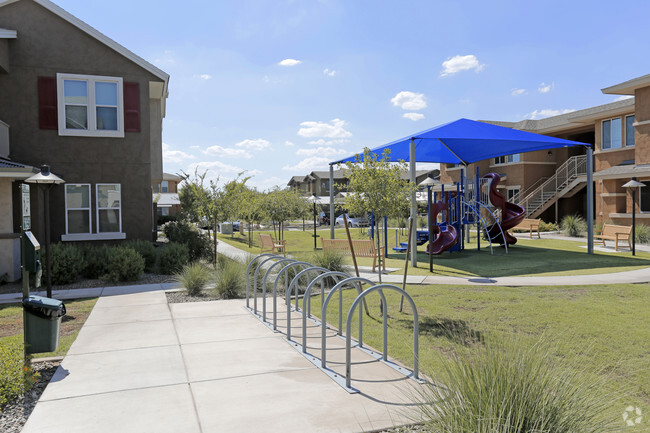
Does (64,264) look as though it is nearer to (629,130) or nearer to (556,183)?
(629,130)

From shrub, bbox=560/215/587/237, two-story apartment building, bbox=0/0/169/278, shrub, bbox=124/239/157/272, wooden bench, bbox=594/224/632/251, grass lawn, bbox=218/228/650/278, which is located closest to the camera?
grass lawn, bbox=218/228/650/278

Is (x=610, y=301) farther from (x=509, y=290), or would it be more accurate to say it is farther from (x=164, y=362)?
(x=164, y=362)

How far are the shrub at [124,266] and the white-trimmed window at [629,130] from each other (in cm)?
2718

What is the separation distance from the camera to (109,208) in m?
15.8

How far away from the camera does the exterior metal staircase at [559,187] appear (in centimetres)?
3139

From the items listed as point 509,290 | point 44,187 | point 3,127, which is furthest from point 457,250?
point 3,127

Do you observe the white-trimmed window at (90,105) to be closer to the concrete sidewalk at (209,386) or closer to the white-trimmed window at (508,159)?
the concrete sidewalk at (209,386)

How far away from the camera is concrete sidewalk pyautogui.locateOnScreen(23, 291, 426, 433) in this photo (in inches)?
170

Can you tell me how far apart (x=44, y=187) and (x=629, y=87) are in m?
26.5

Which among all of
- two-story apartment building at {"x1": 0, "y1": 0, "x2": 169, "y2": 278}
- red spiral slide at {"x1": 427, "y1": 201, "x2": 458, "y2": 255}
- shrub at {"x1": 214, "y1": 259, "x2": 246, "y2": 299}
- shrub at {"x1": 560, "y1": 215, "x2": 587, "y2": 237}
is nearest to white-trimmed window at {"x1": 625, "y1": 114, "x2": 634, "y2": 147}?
shrub at {"x1": 560, "y1": 215, "x2": 587, "y2": 237}

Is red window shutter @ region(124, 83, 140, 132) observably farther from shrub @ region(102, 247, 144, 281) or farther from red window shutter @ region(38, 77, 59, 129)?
shrub @ region(102, 247, 144, 281)

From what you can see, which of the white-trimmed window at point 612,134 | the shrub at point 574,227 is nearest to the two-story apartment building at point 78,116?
the shrub at point 574,227

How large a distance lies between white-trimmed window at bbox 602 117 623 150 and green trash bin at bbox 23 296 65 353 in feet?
100

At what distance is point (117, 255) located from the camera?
43.4 feet
